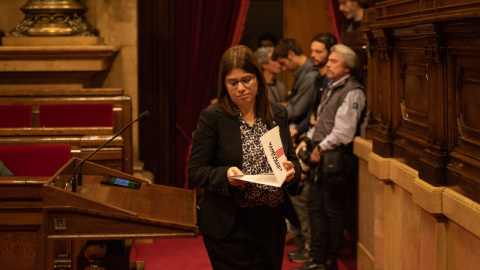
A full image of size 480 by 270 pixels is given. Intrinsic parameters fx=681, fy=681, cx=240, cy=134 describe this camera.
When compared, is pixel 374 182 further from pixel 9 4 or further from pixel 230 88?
pixel 9 4

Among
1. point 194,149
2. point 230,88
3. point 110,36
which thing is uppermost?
point 110,36

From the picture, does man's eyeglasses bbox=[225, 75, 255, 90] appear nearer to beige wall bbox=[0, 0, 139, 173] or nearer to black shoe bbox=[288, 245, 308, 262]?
black shoe bbox=[288, 245, 308, 262]

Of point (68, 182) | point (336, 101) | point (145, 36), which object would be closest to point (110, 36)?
point (145, 36)

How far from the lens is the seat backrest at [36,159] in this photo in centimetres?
434

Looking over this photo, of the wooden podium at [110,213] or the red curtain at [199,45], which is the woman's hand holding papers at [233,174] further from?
the red curtain at [199,45]

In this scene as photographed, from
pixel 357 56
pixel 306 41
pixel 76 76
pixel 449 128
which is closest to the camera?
pixel 449 128

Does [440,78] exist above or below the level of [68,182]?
above

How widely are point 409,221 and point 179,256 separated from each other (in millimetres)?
2317

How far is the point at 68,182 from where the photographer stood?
265 cm

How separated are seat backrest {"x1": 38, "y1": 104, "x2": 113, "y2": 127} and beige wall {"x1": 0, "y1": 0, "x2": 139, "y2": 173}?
769 mm

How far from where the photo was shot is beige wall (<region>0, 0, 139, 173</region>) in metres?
6.11

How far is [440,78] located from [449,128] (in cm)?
23

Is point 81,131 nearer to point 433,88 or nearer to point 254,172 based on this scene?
point 254,172

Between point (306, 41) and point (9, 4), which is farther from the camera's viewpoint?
point (306, 41)
